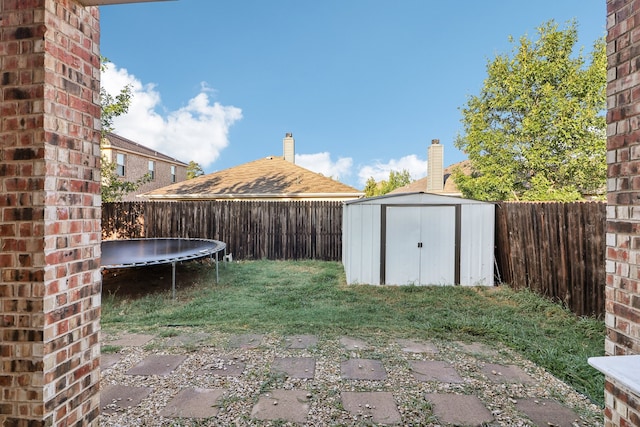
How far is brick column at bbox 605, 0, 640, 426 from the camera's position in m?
1.49

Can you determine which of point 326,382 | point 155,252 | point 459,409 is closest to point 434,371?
point 459,409

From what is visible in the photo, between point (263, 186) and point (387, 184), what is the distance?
17.2m

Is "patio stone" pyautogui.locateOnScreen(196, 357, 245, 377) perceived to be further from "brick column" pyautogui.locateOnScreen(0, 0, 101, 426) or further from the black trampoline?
the black trampoline

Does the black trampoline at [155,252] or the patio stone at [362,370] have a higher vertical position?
the black trampoline at [155,252]

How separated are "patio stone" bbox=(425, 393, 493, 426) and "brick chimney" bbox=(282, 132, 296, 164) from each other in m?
15.3

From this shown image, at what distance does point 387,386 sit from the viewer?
8.86ft

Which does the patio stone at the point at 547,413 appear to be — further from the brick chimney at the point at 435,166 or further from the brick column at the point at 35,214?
the brick chimney at the point at 435,166

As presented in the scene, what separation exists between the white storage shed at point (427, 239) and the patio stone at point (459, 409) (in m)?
4.38

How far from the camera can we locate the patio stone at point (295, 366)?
114 inches

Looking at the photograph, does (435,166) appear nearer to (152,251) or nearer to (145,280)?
(152,251)

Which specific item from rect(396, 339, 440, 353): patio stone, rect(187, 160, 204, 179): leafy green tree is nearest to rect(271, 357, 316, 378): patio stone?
rect(396, 339, 440, 353): patio stone

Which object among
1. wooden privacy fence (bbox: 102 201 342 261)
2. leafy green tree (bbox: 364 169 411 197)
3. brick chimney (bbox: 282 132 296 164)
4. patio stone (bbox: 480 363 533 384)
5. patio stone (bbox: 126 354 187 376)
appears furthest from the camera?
leafy green tree (bbox: 364 169 411 197)

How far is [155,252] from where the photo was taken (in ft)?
24.2

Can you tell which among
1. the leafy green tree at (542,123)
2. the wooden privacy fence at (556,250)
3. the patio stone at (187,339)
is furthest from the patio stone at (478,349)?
the leafy green tree at (542,123)
